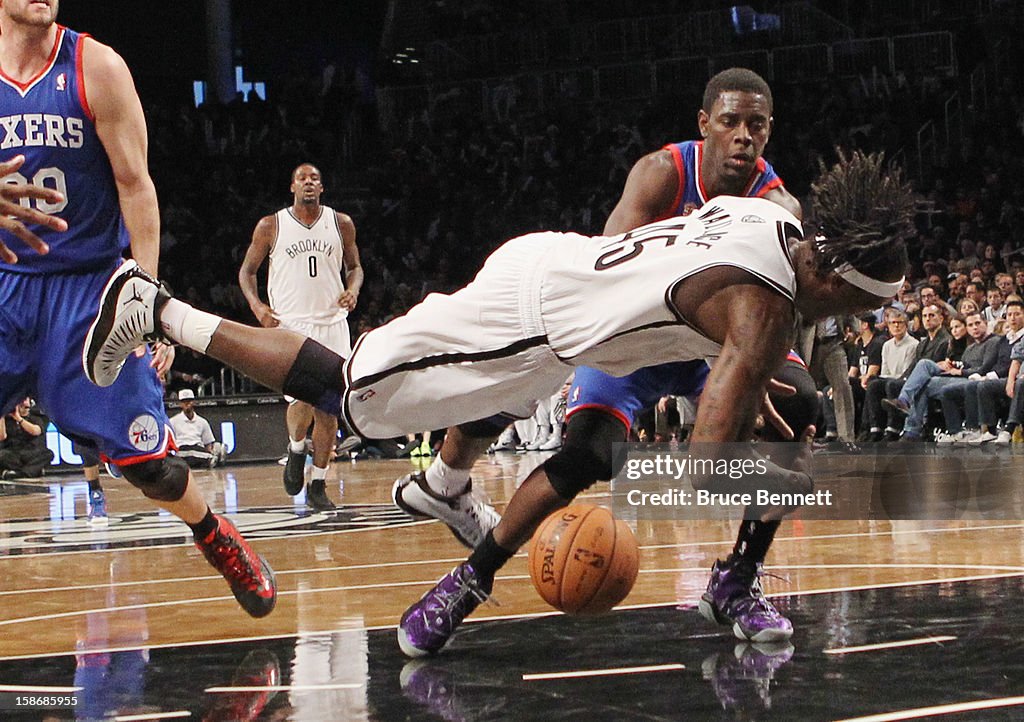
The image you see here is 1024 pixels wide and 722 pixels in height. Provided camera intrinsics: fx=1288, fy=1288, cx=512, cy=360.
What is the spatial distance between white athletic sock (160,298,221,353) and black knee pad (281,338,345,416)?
0.26 m

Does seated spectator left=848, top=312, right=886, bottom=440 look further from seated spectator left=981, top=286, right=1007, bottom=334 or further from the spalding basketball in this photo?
the spalding basketball

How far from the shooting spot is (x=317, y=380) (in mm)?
3518

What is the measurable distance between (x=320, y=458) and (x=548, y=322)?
499 centimetres

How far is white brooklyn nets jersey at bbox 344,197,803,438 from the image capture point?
10.5ft

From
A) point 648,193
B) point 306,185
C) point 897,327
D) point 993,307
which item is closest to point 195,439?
point 306,185

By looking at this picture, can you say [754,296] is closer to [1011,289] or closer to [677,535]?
[677,535]

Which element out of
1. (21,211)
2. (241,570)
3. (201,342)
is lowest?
(241,570)

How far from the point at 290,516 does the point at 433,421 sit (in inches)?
176

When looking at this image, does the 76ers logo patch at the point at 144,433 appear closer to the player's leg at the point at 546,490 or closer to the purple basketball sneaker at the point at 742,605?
the player's leg at the point at 546,490

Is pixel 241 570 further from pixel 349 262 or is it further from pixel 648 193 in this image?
pixel 349 262

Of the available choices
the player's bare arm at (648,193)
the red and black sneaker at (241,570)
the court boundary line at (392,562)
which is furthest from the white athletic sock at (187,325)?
the court boundary line at (392,562)

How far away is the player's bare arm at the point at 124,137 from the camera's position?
13.0 ft

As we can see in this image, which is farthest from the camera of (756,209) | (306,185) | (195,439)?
(195,439)

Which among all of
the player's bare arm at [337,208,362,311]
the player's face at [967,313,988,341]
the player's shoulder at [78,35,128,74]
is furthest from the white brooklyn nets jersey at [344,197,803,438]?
the player's face at [967,313,988,341]
